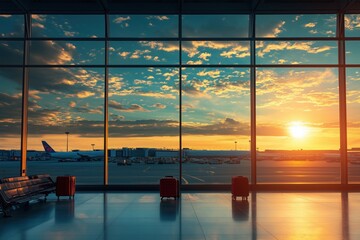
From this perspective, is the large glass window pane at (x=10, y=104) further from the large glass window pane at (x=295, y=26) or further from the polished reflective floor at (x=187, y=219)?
the large glass window pane at (x=295, y=26)

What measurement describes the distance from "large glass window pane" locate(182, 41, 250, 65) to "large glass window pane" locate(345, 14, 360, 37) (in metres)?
3.97

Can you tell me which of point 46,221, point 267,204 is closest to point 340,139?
point 267,204

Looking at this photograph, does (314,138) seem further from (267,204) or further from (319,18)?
(267,204)

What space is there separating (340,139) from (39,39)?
12.3 m

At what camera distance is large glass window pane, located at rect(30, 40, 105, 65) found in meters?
14.6

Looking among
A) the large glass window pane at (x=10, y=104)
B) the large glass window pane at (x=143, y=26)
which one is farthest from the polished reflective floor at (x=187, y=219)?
the large glass window pane at (x=143, y=26)

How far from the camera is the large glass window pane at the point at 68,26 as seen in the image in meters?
14.6

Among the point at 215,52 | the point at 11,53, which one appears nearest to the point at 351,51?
the point at 215,52

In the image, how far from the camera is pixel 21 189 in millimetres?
9703

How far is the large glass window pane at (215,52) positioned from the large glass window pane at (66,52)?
3361 millimetres

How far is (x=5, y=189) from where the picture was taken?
8.73 metres

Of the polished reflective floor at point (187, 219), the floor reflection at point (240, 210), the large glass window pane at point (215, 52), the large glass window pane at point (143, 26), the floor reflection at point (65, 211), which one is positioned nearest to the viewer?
the polished reflective floor at point (187, 219)

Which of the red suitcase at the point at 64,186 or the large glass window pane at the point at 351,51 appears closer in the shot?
the red suitcase at the point at 64,186
